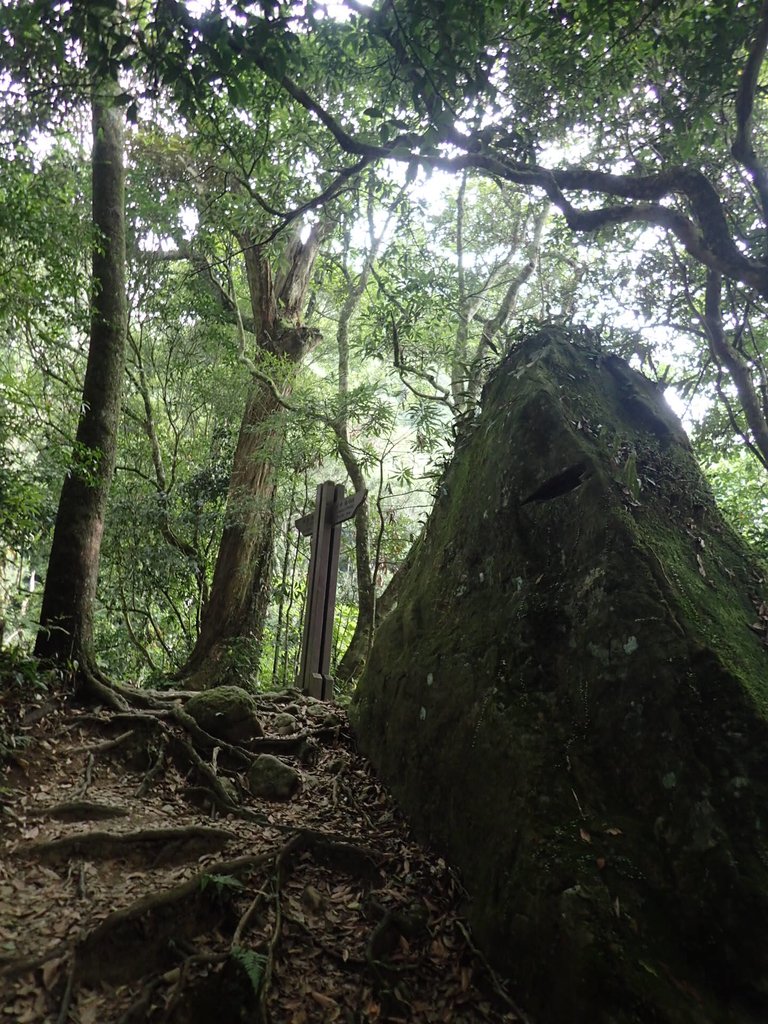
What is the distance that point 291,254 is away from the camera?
11328 millimetres

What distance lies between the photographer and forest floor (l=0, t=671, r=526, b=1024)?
9.56 feet

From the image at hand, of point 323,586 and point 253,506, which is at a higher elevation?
point 253,506

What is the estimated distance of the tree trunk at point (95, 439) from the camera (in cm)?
578

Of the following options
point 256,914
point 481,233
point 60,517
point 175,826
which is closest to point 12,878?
point 175,826

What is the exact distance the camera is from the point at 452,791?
388 centimetres

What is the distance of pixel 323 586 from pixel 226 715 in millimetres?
2398

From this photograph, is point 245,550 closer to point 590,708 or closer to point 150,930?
point 150,930

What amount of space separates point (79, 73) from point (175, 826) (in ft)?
19.0

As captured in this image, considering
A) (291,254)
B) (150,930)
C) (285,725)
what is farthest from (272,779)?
(291,254)

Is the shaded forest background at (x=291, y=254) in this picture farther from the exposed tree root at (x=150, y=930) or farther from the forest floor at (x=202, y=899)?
the exposed tree root at (x=150, y=930)

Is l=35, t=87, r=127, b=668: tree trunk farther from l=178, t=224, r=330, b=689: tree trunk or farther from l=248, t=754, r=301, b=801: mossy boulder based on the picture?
l=178, t=224, r=330, b=689: tree trunk

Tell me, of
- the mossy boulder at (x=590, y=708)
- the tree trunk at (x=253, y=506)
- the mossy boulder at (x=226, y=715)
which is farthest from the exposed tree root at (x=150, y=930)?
the tree trunk at (x=253, y=506)

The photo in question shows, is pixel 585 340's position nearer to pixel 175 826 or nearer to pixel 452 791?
pixel 452 791

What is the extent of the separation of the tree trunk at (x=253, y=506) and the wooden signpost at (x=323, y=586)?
168 centimetres
